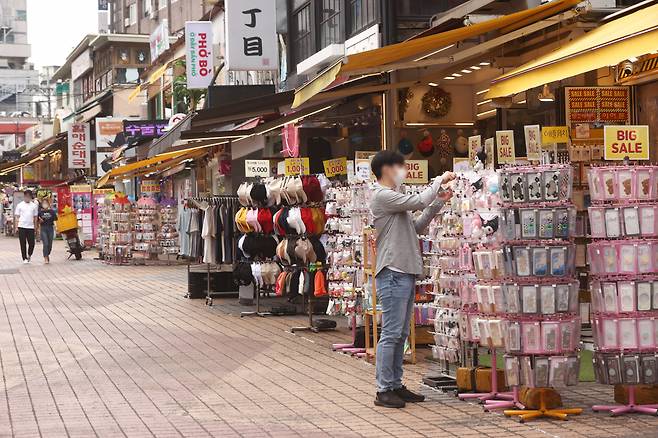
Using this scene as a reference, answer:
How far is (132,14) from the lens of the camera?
214 ft

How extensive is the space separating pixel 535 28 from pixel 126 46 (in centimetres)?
5190

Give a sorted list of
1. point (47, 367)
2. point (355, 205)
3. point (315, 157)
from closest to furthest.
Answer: point (47, 367)
point (355, 205)
point (315, 157)

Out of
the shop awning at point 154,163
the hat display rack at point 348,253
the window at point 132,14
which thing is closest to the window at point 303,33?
the shop awning at point 154,163

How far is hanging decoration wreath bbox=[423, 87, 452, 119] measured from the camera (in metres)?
16.8

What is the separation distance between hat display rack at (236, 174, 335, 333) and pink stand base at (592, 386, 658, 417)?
6.24m

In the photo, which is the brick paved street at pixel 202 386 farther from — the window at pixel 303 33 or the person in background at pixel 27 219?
the person in background at pixel 27 219

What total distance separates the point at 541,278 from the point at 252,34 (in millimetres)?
15919

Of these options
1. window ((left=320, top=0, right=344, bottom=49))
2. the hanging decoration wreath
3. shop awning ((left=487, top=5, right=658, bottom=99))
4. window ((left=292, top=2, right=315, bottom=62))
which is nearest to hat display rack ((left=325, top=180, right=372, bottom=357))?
shop awning ((left=487, top=5, right=658, bottom=99))

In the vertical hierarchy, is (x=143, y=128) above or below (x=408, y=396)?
above

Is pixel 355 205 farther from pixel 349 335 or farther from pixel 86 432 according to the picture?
pixel 86 432

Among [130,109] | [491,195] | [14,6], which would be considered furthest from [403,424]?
[14,6]

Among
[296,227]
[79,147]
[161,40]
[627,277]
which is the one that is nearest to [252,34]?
[296,227]

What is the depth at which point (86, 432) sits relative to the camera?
8.09 m

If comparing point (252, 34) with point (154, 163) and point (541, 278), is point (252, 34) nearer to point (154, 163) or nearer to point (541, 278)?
point (154, 163)
